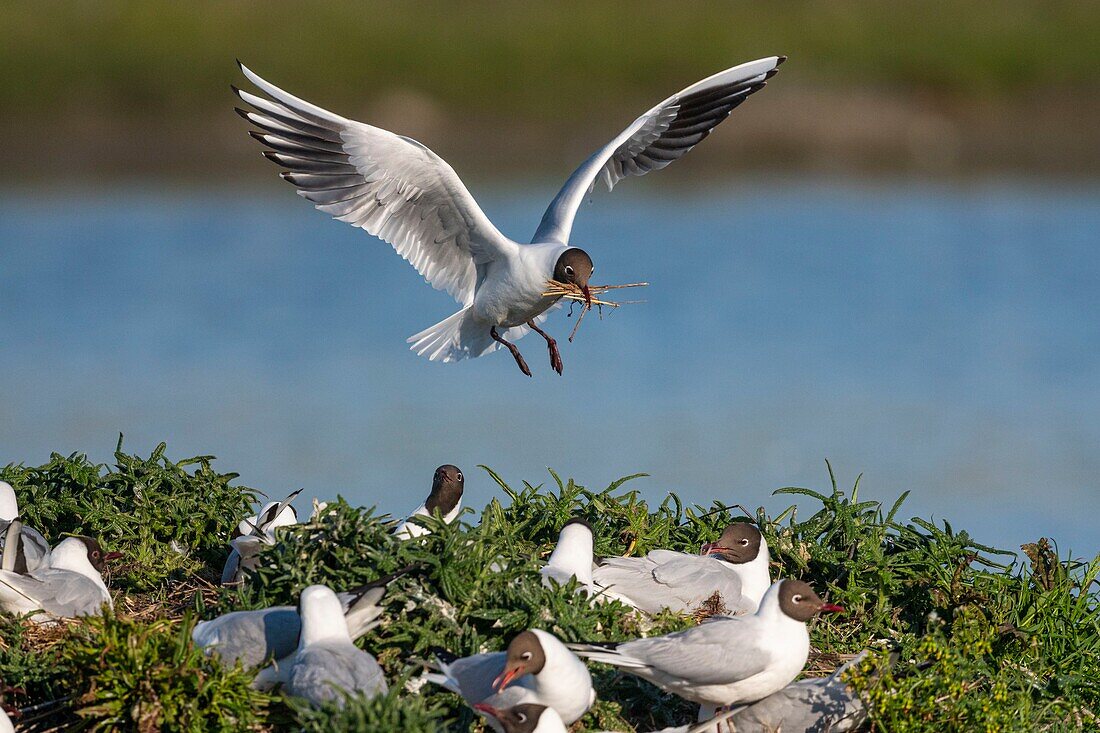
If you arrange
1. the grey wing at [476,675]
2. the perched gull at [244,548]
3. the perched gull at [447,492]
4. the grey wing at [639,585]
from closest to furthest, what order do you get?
the grey wing at [476,675] → the grey wing at [639,585] → the perched gull at [244,548] → the perched gull at [447,492]

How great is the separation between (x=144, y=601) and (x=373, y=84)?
21.6m

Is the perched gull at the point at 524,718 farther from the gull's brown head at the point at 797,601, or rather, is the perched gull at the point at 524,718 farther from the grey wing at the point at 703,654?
the gull's brown head at the point at 797,601

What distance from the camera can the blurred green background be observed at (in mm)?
27000

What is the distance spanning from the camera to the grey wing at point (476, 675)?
539 centimetres

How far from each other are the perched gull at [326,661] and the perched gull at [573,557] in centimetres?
107

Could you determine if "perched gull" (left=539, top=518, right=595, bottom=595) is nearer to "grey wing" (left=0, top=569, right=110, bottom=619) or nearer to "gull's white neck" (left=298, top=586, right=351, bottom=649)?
"gull's white neck" (left=298, top=586, right=351, bottom=649)

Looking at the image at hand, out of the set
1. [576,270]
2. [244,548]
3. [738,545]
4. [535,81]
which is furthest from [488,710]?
[535,81]

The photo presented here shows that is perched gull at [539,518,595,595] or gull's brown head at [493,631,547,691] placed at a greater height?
perched gull at [539,518,595,595]

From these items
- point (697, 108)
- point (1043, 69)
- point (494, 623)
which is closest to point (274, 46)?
point (1043, 69)

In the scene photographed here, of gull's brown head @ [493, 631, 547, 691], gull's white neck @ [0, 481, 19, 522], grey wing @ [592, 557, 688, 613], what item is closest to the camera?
gull's brown head @ [493, 631, 547, 691]

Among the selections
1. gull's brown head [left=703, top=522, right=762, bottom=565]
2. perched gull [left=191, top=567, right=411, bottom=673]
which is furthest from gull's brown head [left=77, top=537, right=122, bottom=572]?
gull's brown head [left=703, top=522, right=762, bottom=565]

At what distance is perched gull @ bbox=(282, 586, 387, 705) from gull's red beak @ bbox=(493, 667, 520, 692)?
0.38 meters

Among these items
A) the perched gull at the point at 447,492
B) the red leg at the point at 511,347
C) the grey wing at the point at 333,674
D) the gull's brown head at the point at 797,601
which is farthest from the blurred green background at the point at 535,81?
the grey wing at the point at 333,674

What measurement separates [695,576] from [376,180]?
10.2 ft
